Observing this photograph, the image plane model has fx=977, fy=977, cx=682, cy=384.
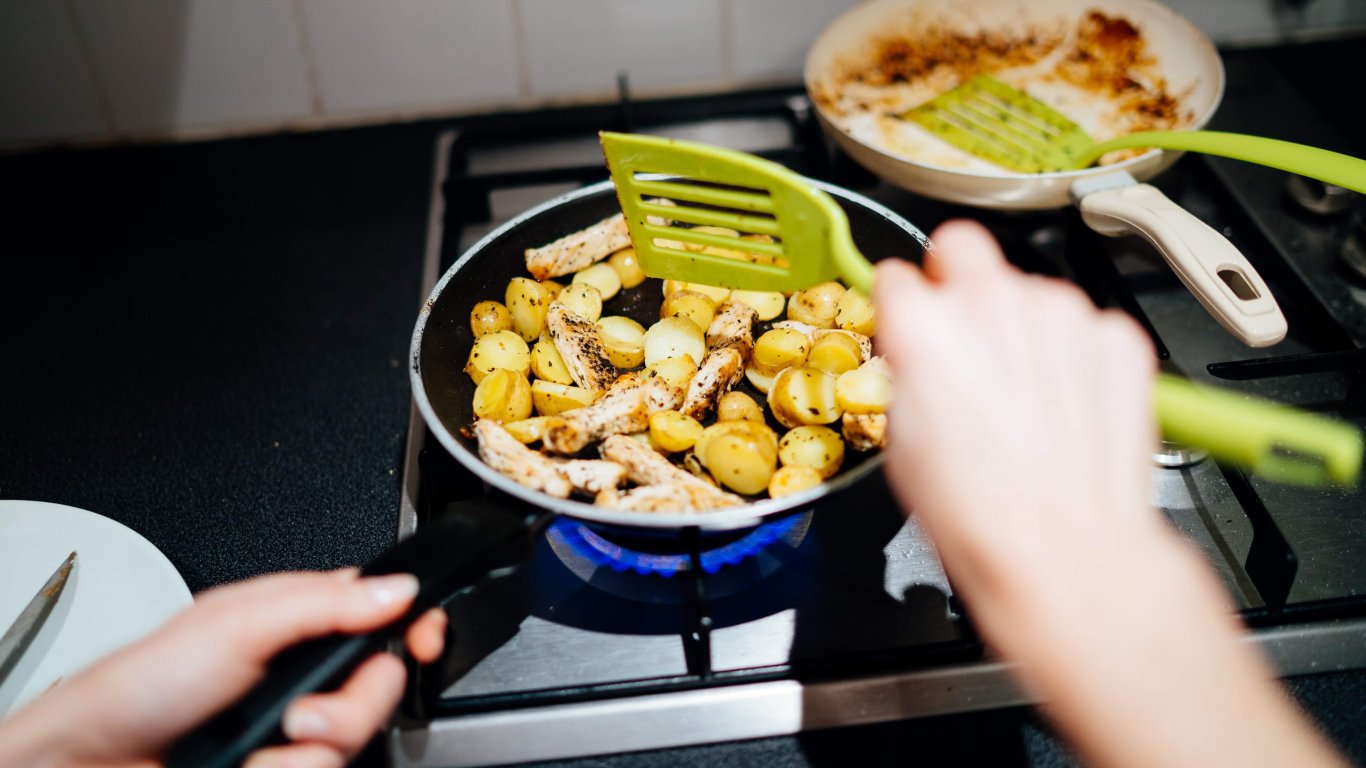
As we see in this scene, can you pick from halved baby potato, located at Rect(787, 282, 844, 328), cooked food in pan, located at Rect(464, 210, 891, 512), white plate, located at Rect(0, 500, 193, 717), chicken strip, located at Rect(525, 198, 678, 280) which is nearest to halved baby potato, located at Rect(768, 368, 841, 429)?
cooked food in pan, located at Rect(464, 210, 891, 512)

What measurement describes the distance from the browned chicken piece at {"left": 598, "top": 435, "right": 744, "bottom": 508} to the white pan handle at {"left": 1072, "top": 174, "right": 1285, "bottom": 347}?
39cm

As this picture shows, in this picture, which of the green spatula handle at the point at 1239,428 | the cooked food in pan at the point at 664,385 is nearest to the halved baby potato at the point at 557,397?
the cooked food in pan at the point at 664,385

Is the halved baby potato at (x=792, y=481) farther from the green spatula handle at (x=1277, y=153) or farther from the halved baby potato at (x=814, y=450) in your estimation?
the green spatula handle at (x=1277, y=153)

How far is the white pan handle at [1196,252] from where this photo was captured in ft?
2.38

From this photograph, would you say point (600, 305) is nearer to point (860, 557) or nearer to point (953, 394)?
point (860, 557)

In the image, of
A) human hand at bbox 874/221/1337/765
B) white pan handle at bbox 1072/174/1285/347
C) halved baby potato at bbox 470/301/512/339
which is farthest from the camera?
halved baby potato at bbox 470/301/512/339

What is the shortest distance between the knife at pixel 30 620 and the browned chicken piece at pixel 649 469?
402mm

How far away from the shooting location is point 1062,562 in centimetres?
46

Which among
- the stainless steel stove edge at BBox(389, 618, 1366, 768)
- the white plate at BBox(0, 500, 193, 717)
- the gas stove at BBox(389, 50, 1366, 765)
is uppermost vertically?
the white plate at BBox(0, 500, 193, 717)

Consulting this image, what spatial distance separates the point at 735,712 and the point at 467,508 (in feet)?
0.78

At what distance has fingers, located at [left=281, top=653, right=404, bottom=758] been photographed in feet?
1.73

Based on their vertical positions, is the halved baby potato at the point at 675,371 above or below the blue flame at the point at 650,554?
above

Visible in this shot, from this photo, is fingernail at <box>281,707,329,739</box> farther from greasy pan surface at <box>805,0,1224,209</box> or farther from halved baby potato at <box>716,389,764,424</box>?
greasy pan surface at <box>805,0,1224,209</box>

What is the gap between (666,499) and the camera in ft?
2.18
